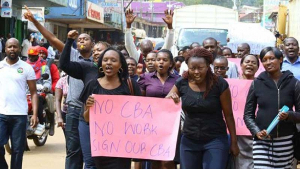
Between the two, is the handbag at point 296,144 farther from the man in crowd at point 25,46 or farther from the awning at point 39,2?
the man in crowd at point 25,46

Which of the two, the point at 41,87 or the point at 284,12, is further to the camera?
the point at 284,12

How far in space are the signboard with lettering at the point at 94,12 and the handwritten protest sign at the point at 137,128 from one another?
3044 cm

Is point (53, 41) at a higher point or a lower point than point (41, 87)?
higher

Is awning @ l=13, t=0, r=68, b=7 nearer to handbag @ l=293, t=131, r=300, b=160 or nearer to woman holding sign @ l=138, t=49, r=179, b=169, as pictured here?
woman holding sign @ l=138, t=49, r=179, b=169

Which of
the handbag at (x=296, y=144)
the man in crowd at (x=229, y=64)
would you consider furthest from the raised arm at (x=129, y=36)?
the handbag at (x=296, y=144)

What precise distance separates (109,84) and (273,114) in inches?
63.5

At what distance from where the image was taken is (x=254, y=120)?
6.34m

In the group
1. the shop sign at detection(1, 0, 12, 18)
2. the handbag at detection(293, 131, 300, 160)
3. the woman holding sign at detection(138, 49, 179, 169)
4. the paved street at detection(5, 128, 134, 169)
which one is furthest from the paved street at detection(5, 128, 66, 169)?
the shop sign at detection(1, 0, 12, 18)

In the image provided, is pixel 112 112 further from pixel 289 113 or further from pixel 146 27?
pixel 146 27

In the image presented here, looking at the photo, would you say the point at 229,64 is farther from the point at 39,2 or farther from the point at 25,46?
the point at 39,2

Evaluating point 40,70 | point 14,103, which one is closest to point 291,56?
point 14,103

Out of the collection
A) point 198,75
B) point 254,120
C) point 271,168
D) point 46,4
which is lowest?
point 271,168

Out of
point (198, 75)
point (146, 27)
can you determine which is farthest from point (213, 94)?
point (146, 27)

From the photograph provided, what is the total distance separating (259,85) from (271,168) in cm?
82
